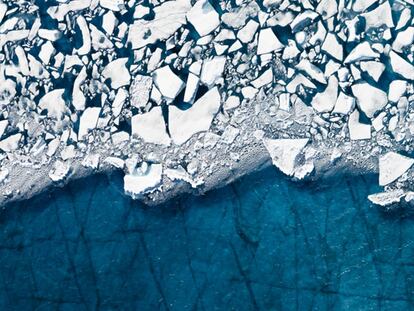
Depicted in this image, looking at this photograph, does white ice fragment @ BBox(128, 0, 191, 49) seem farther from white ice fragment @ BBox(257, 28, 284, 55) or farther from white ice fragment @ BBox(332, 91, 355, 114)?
white ice fragment @ BBox(332, 91, 355, 114)

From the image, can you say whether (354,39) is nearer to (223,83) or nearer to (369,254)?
(223,83)

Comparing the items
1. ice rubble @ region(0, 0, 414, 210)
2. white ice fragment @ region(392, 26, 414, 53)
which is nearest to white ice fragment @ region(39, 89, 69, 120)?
ice rubble @ region(0, 0, 414, 210)

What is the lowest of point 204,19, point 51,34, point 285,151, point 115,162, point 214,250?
point 214,250

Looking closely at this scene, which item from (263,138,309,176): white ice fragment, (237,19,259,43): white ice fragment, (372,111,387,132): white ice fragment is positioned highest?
(237,19,259,43): white ice fragment

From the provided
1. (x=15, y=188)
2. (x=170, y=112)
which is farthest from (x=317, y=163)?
(x=15, y=188)

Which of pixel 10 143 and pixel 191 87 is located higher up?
pixel 191 87

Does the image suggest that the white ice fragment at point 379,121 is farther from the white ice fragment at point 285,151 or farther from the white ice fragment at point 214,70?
the white ice fragment at point 214,70

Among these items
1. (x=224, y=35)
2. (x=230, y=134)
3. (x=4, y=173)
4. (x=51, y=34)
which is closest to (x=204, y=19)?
(x=224, y=35)

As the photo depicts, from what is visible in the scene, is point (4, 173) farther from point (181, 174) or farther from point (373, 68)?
point (373, 68)
